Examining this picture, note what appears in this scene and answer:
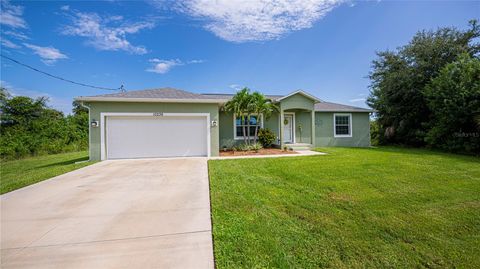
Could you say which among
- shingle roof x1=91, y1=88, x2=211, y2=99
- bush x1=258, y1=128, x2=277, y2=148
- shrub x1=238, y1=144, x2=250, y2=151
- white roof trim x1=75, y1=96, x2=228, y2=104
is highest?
shingle roof x1=91, y1=88, x2=211, y2=99

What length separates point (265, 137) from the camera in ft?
38.0

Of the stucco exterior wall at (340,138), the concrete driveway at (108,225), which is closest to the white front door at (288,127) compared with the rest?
A: the stucco exterior wall at (340,138)

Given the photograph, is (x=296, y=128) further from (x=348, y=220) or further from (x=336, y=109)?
(x=348, y=220)

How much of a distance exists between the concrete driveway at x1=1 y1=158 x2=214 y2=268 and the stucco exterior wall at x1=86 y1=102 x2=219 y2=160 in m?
3.99

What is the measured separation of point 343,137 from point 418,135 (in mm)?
4162

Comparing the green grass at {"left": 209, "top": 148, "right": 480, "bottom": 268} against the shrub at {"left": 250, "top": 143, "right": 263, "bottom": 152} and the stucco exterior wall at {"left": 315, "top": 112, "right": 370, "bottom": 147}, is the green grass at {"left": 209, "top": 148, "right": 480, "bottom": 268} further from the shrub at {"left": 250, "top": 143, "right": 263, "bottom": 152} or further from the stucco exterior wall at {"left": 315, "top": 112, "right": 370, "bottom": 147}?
the stucco exterior wall at {"left": 315, "top": 112, "right": 370, "bottom": 147}

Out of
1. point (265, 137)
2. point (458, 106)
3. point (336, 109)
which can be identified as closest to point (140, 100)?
point (265, 137)

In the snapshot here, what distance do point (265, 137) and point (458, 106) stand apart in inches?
366

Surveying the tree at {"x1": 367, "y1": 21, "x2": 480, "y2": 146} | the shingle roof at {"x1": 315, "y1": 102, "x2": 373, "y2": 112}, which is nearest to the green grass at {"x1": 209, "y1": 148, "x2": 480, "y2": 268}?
the shingle roof at {"x1": 315, "y1": 102, "x2": 373, "y2": 112}

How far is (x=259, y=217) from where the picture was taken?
317cm

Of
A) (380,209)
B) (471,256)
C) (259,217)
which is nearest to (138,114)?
(259,217)

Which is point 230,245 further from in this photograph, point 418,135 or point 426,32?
point 426,32

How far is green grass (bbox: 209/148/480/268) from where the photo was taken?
7.36ft

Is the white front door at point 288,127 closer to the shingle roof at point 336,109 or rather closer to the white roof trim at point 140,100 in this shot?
the shingle roof at point 336,109
